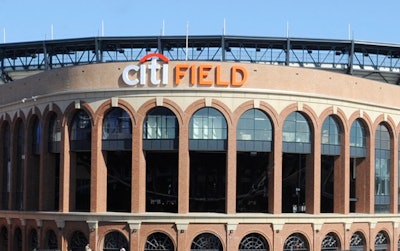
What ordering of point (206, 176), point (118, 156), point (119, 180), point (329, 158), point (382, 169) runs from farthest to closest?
point (382, 169)
point (329, 158)
point (206, 176)
point (118, 156)
point (119, 180)

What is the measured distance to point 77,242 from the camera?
1993 inches

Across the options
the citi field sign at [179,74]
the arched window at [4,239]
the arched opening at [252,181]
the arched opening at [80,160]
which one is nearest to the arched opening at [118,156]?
the arched opening at [80,160]

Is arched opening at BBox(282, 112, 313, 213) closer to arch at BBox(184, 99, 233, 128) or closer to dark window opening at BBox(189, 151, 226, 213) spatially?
dark window opening at BBox(189, 151, 226, 213)

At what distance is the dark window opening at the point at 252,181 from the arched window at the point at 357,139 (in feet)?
22.4

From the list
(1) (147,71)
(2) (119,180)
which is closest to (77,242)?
(2) (119,180)

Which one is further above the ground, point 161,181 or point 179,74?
point 179,74

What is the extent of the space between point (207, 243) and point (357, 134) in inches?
630

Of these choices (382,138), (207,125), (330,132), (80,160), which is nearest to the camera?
(207,125)

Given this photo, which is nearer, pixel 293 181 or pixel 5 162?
pixel 293 181

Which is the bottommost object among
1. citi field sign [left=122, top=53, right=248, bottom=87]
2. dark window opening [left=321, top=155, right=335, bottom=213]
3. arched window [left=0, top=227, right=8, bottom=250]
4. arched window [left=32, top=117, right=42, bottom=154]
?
arched window [left=0, top=227, right=8, bottom=250]

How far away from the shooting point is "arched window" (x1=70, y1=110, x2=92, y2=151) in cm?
5084

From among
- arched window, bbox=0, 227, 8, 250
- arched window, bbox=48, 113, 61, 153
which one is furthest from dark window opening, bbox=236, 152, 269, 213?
arched window, bbox=0, 227, 8, 250

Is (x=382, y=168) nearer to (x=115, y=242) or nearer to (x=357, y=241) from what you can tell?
(x=357, y=241)

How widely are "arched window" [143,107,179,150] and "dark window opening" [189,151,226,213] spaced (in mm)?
6209
